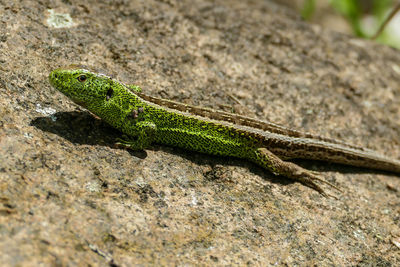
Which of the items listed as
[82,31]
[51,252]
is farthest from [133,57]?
[51,252]

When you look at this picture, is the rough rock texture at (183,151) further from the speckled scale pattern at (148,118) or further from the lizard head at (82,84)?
the lizard head at (82,84)

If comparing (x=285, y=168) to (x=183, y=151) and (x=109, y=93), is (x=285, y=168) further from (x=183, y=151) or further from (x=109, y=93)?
(x=109, y=93)

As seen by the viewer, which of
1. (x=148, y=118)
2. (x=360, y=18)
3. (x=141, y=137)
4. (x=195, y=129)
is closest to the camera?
(x=141, y=137)

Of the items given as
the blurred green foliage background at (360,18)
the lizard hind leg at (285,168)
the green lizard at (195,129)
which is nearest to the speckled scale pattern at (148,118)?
the green lizard at (195,129)

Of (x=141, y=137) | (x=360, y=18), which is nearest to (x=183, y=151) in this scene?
(x=141, y=137)

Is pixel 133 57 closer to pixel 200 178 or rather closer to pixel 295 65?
pixel 200 178

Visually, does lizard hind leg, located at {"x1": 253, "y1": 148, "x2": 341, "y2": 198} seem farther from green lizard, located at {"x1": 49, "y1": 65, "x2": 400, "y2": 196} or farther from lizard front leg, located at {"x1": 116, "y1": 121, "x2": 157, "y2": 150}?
lizard front leg, located at {"x1": 116, "y1": 121, "x2": 157, "y2": 150}
